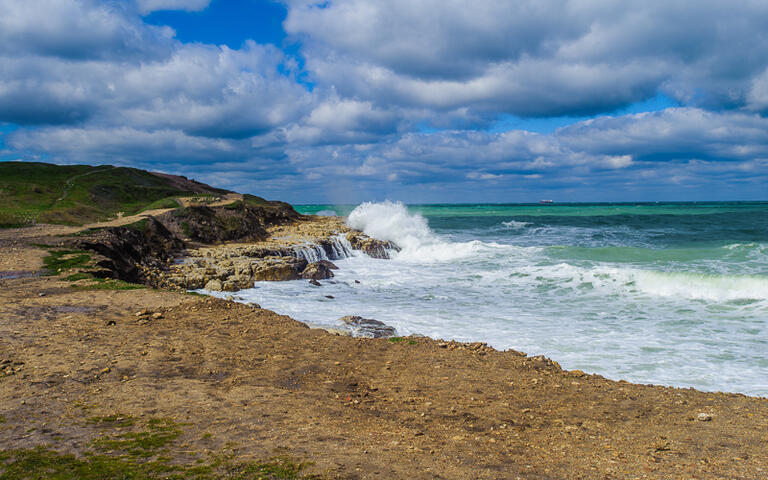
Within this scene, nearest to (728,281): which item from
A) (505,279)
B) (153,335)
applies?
(505,279)

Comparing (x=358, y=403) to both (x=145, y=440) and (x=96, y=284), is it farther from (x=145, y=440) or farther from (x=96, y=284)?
(x=96, y=284)

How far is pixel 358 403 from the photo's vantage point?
537cm

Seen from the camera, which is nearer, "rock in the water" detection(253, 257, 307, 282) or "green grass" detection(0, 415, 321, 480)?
"green grass" detection(0, 415, 321, 480)

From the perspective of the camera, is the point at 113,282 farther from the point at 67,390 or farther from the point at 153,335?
the point at 67,390

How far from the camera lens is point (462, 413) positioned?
17.0 feet

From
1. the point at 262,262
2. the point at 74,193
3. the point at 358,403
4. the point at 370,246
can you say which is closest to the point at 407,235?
the point at 370,246

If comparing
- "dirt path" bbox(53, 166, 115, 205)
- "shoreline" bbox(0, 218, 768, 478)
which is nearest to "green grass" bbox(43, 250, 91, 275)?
"shoreline" bbox(0, 218, 768, 478)

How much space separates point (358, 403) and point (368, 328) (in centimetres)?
434

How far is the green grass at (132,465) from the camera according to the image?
3.39 metres

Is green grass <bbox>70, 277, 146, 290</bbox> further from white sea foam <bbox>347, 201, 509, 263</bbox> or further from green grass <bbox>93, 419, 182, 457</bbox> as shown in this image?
white sea foam <bbox>347, 201, 509, 263</bbox>

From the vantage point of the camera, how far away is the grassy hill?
23375mm

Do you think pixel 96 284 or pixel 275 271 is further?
pixel 275 271

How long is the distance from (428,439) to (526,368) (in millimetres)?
2876

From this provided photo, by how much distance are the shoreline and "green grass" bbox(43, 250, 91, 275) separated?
3884 millimetres
